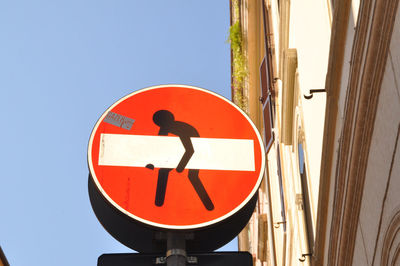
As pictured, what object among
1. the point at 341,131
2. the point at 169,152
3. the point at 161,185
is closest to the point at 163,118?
the point at 169,152

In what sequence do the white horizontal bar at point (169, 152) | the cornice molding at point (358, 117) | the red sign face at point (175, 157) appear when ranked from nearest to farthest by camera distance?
the red sign face at point (175, 157), the white horizontal bar at point (169, 152), the cornice molding at point (358, 117)

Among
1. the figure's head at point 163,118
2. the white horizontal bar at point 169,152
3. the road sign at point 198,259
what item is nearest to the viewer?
the road sign at point 198,259

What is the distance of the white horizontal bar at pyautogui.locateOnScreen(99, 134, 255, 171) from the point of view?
9.32 ft

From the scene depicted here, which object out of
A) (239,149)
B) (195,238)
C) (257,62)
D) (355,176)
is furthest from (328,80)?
(257,62)

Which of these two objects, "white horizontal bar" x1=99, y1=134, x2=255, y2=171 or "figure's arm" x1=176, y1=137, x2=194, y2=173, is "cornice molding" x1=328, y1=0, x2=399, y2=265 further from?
"figure's arm" x1=176, y1=137, x2=194, y2=173

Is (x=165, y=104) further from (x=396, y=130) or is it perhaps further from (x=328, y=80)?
(x=328, y=80)

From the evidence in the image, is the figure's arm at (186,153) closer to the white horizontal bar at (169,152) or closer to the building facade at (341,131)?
the white horizontal bar at (169,152)

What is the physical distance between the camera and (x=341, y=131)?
15.5 feet

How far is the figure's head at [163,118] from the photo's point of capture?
3.06 meters

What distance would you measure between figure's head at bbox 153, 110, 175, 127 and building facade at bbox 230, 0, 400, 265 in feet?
4.38

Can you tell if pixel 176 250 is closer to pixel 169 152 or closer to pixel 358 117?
pixel 169 152

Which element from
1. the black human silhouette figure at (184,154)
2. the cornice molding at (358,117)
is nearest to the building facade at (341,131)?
the cornice molding at (358,117)

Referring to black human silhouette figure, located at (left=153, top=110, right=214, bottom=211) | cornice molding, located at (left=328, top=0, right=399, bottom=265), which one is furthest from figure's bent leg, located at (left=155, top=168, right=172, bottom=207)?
cornice molding, located at (left=328, top=0, right=399, bottom=265)

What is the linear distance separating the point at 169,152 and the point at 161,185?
173 millimetres
